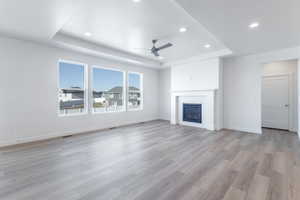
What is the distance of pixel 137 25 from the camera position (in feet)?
10.7

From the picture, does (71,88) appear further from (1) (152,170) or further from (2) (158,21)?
Result: (1) (152,170)

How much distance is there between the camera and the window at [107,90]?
539 centimetres

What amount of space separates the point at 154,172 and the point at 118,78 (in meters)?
4.54

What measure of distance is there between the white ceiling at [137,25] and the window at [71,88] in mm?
1291

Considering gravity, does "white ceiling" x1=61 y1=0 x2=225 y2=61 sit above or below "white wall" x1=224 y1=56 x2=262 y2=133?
above

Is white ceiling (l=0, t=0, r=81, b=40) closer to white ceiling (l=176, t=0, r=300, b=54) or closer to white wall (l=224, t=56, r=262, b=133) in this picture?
white ceiling (l=176, t=0, r=300, b=54)

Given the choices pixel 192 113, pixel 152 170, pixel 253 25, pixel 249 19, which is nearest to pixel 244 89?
pixel 192 113

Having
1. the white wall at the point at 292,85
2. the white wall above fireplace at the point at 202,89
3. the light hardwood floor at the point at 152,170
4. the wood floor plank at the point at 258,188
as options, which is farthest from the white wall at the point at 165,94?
the wood floor plank at the point at 258,188

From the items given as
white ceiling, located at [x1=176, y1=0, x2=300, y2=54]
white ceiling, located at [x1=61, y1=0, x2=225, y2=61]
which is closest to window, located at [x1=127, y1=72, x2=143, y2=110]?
white ceiling, located at [x1=61, y1=0, x2=225, y2=61]

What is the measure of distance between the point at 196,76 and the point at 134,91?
2.82 m

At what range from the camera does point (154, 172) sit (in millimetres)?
2359

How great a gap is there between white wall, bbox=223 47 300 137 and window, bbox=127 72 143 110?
3.68m

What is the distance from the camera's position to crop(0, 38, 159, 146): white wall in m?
3.55

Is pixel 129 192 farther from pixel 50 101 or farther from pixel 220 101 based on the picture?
pixel 220 101
